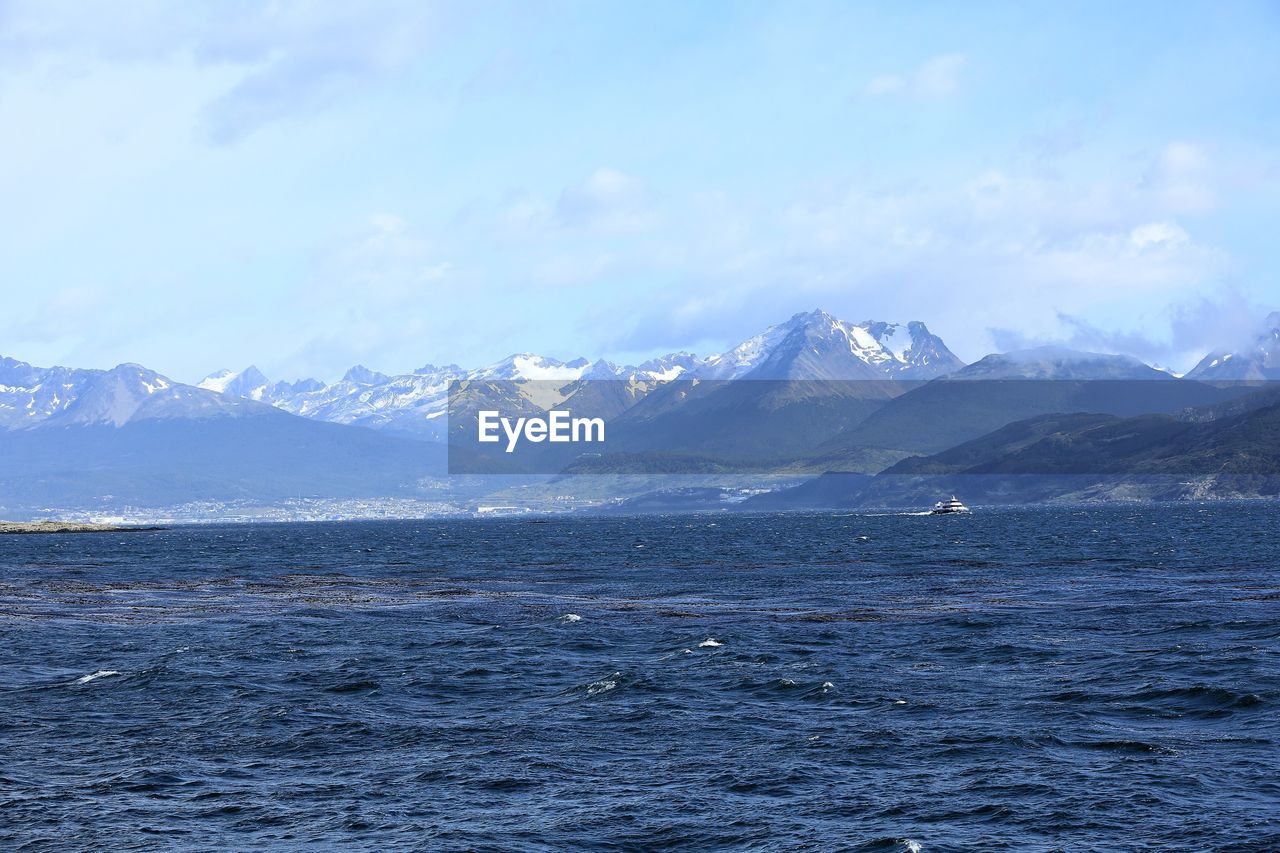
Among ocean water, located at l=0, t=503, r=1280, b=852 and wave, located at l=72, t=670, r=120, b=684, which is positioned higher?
wave, located at l=72, t=670, r=120, b=684

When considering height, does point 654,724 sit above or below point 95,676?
→ below

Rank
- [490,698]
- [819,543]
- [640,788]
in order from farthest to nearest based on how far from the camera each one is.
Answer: [819,543], [490,698], [640,788]

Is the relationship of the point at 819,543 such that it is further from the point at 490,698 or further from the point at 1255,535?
the point at 490,698

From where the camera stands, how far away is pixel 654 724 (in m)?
45.5

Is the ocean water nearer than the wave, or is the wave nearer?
the ocean water

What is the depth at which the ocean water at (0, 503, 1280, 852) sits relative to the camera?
108 ft

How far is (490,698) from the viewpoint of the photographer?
51.1m

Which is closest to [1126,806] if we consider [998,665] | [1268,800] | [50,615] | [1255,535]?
[1268,800]

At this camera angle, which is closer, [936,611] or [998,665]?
[998,665]

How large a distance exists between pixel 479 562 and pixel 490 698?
111174 mm

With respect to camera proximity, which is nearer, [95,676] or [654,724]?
[654,724]

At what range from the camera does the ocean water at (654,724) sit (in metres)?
32.9

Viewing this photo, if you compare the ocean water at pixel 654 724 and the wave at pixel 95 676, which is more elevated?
the wave at pixel 95 676

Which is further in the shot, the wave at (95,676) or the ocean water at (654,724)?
the wave at (95,676)
